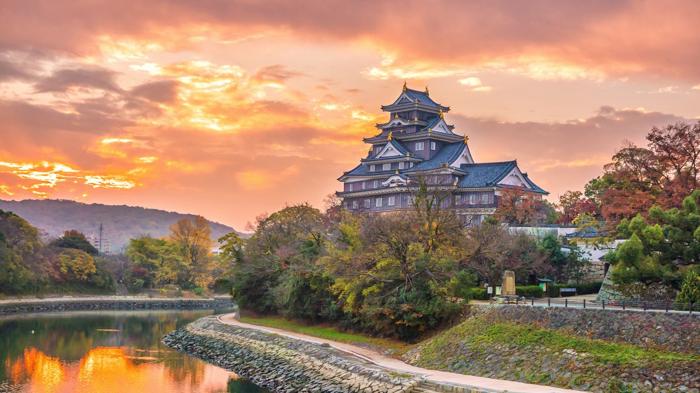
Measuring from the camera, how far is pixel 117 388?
37.2m

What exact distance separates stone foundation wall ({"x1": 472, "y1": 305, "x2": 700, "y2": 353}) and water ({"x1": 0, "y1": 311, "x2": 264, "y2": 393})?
14.3m

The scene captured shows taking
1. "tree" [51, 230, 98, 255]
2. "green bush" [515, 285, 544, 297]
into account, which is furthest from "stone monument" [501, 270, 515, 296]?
"tree" [51, 230, 98, 255]

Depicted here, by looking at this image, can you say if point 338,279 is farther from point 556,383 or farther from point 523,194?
point 523,194

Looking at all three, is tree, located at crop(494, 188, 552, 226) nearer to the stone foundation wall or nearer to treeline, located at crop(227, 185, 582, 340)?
treeline, located at crop(227, 185, 582, 340)

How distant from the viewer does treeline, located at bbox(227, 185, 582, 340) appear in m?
38.1

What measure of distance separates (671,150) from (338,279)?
62.4 feet

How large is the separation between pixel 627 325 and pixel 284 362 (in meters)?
18.2

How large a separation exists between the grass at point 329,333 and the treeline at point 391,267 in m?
0.56

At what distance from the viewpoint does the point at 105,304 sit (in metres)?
91.7

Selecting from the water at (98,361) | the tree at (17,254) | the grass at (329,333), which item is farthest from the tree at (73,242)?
the grass at (329,333)

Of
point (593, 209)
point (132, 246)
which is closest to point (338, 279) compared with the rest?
point (593, 209)

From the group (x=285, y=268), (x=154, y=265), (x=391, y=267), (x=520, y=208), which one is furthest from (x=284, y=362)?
(x=154, y=265)

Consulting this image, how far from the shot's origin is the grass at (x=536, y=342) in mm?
26188

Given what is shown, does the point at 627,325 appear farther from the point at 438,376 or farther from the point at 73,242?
the point at 73,242
